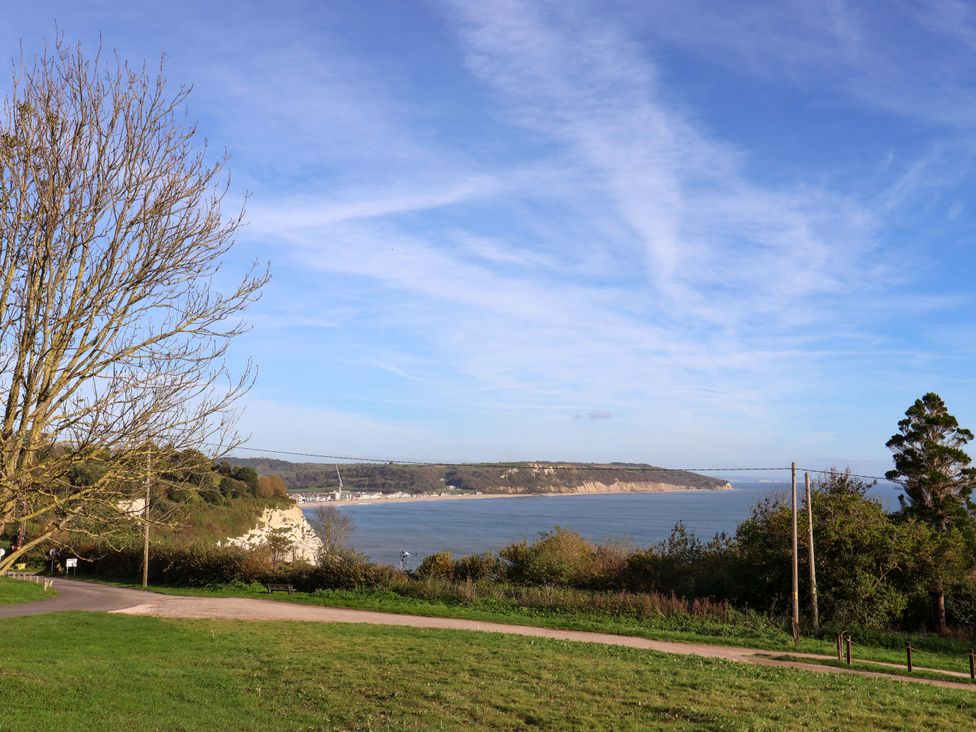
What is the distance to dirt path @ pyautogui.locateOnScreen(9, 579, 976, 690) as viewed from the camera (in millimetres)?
17297

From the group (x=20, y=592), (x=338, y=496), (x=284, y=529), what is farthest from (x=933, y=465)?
(x=338, y=496)

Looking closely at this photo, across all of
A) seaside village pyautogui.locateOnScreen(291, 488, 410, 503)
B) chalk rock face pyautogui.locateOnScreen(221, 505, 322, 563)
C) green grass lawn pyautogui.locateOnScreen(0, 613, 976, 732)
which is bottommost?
seaside village pyautogui.locateOnScreen(291, 488, 410, 503)

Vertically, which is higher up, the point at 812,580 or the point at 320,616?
the point at 812,580

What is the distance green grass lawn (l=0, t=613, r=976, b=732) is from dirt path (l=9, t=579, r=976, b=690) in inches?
92.2

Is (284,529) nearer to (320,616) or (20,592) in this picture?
(20,592)

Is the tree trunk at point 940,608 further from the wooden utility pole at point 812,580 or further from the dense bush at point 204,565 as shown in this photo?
the dense bush at point 204,565

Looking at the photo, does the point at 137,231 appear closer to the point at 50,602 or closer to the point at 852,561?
the point at 50,602

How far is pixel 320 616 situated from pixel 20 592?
12.5 m

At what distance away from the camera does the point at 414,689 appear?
1144 centimetres

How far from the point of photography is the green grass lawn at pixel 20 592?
2581 cm

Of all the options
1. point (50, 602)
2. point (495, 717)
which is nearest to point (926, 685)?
point (495, 717)

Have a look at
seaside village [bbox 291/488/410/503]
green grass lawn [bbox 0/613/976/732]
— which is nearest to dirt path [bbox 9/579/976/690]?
green grass lawn [bbox 0/613/976/732]

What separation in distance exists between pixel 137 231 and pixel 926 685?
14.6 m

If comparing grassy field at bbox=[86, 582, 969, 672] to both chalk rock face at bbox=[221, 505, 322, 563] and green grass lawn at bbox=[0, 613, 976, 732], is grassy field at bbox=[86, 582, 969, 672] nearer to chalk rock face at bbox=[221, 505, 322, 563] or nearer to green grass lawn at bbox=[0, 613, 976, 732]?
green grass lawn at bbox=[0, 613, 976, 732]
